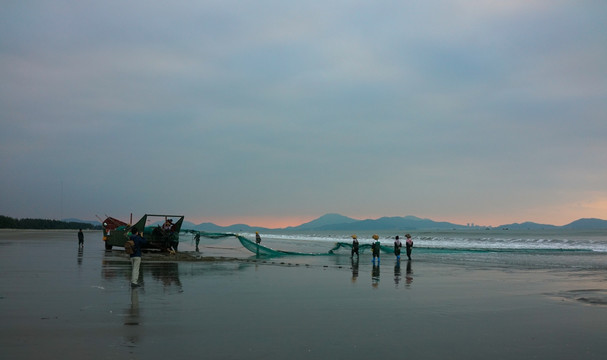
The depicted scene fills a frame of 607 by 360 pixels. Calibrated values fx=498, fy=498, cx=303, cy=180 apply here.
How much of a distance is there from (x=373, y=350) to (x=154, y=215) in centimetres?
2453

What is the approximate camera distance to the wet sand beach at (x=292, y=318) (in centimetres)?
733

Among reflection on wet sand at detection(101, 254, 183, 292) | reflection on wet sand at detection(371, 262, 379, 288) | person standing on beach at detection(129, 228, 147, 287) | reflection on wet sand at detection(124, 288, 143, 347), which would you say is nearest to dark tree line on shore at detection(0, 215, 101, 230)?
reflection on wet sand at detection(101, 254, 183, 292)

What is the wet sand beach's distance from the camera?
7332mm

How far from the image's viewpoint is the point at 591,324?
966 centimetres

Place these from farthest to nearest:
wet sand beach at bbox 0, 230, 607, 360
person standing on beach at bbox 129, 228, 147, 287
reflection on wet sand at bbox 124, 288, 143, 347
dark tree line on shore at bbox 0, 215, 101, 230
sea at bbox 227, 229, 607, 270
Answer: dark tree line on shore at bbox 0, 215, 101, 230 → sea at bbox 227, 229, 607, 270 → person standing on beach at bbox 129, 228, 147, 287 → reflection on wet sand at bbox 124, 288, 143, 347 → wet sand beach at bbox 0, 230, 607, 360

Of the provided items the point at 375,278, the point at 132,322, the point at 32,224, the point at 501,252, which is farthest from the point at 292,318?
the point at 32,224

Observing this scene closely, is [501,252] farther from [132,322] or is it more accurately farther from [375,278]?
[132,322]

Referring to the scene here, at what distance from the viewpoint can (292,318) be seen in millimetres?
9891

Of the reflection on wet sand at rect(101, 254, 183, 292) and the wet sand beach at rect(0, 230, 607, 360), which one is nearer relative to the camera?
the wet sand beach at rect(0, 230, 607, 360)

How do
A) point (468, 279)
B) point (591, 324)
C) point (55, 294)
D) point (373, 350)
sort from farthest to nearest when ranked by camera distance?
point (468, 279) < point (55, 294) < point (591, 324) < point (373, 350)

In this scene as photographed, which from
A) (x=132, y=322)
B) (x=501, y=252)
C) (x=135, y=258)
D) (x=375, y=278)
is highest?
(x=135, y=258)

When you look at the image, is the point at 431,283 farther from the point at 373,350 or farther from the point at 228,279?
the point at 373,350

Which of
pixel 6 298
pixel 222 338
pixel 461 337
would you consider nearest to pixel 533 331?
pixel 461 337

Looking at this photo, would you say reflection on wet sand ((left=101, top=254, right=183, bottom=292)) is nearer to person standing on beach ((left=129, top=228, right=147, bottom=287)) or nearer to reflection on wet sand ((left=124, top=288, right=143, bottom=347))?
person standing on beach ((left=129, top=228, right=147, bottom=287))
